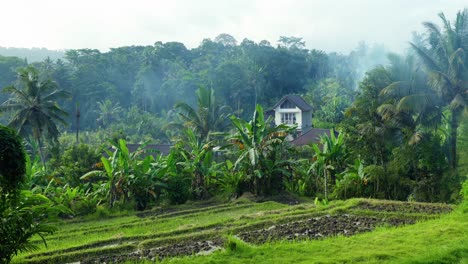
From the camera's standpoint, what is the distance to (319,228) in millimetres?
11992

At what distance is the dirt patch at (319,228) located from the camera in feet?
36.6

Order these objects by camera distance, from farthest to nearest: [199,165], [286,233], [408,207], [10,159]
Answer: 1. [199,165]
2. [408,207]
3. [286,233]
4. [10,159]

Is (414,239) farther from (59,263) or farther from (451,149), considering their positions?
(451,149)

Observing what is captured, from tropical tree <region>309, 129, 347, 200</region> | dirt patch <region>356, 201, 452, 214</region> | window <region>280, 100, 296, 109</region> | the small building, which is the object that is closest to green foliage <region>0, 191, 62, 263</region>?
dirt patch <region>356, 201, 452, 214</region>

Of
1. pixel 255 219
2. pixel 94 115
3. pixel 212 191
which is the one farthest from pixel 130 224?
pixel 94 115

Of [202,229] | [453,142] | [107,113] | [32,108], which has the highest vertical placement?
[107,113]

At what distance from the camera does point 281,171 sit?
19172mm

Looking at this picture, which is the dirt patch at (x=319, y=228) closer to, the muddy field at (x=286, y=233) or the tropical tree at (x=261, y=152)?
the muddy field at (x=286, y=233)

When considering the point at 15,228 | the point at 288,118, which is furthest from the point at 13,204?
the point at 288,118

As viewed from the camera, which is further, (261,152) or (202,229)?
(261,152)

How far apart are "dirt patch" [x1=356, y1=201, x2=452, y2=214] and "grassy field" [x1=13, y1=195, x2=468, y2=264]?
0.09ft

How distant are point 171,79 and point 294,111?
2023cm

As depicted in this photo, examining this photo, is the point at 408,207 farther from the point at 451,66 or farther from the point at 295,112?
the point at 295,112

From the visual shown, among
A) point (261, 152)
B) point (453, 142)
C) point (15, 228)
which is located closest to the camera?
point (15, 228)
